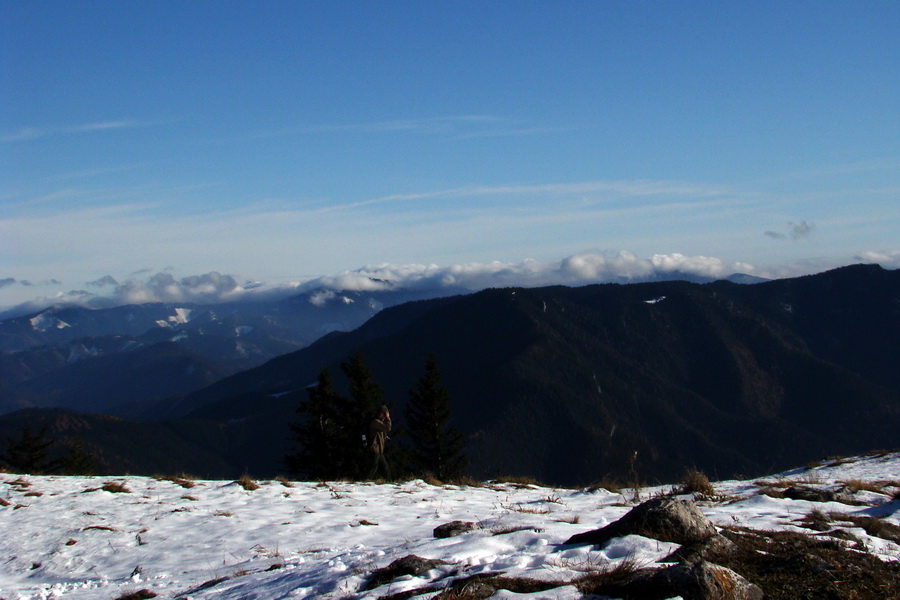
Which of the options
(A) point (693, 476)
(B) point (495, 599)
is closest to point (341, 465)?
(A) point (693, 476)

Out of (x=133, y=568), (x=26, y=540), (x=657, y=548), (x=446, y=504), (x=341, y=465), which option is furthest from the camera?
(x=341, y=465)

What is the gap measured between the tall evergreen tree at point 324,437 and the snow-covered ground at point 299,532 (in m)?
22.0

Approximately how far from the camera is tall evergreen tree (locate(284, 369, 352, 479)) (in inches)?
1478

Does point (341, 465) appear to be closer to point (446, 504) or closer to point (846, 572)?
point (446, 504)

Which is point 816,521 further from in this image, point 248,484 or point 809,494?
point 248,484

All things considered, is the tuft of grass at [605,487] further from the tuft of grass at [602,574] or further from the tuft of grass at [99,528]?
the tuft of grass at [99,528]

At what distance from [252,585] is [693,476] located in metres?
9.69

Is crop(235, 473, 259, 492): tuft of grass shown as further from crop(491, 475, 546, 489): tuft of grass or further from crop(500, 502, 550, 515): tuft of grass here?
crop(491, 475, 546, 489): tuft of grass

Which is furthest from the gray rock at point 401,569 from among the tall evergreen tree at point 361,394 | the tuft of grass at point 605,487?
the tall evergreen tree at point 361,394

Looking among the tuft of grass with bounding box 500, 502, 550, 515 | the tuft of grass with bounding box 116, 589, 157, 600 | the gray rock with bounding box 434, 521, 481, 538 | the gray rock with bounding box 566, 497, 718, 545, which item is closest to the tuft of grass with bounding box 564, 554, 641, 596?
the gray rock with bounding box 566, 497, 718, 545

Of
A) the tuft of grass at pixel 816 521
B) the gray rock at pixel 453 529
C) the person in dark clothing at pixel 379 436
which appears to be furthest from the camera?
the person in dark clothing at pixel 379 436

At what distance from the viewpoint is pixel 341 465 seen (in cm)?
3709

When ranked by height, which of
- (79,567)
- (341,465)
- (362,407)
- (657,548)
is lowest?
(341,465)

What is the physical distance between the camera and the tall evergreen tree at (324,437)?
37.5 m
